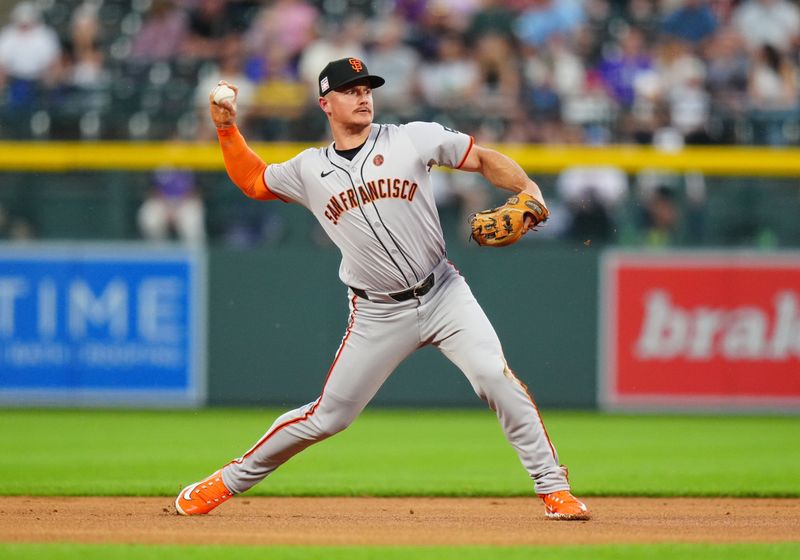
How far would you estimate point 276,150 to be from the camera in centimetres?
1217

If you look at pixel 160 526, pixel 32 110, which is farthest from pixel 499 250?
pixel 160 526

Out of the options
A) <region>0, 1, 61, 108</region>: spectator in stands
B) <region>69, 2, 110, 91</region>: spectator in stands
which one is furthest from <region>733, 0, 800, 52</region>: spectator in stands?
<region>0, 1, 61, 108</region>: spectator in stands

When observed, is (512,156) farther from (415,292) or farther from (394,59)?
(415,292)

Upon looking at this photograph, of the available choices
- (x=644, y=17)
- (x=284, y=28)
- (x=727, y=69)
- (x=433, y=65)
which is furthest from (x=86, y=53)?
(x=727, y=69)

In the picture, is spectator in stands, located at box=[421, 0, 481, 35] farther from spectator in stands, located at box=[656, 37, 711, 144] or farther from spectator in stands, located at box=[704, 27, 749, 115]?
spectator in stands, located at box=[704, 27, 749, 115]

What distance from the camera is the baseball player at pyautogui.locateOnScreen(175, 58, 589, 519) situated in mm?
6070

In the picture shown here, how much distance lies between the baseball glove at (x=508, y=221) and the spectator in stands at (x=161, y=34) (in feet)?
27.9

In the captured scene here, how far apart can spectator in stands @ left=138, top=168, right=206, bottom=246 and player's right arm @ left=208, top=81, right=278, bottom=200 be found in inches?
233

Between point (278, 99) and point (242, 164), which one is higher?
point (278, 99)

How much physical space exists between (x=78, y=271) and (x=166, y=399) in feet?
4.61

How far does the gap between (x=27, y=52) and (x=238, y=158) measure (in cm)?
840

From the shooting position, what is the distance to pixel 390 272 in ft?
20.2

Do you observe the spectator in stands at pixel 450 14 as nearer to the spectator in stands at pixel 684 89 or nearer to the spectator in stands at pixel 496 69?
the spectator in stands at pixel 496 69

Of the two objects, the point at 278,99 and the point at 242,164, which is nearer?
the point at 242,164
